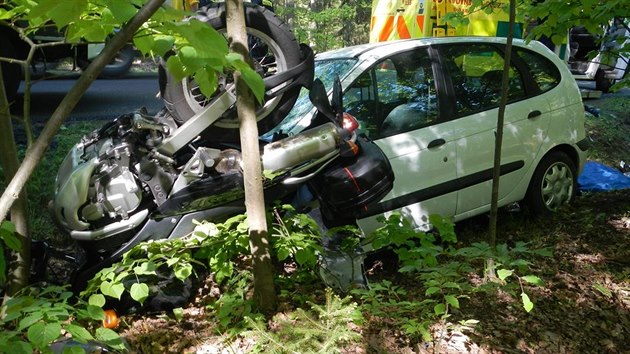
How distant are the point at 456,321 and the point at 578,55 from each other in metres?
12.1

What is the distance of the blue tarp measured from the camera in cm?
626

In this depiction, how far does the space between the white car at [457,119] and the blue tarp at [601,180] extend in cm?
121

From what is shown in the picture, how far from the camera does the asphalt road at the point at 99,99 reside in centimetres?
673

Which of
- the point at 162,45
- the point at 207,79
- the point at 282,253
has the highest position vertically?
the point at 162,45

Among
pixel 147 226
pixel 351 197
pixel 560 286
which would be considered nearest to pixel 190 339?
pixel 147 226

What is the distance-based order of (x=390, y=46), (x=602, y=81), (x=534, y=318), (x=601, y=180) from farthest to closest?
(x=602, y=81)
(x=601, y=180)
(x=390, y=46)
(x=534, y=318)

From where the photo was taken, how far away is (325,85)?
4410 millimetres

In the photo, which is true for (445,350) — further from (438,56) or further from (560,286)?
(438,56)

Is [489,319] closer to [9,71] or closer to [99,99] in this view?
[9,71]

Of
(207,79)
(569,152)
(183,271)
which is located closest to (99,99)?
(183,271)

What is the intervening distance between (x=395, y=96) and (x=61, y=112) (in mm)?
3331

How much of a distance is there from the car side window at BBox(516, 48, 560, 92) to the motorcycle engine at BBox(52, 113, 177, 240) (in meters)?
3.45

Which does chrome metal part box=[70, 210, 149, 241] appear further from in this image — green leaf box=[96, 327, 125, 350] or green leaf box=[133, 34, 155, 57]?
green leaf box=[133, 34, 155, 57]

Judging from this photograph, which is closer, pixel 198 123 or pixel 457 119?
pixel 198 123
